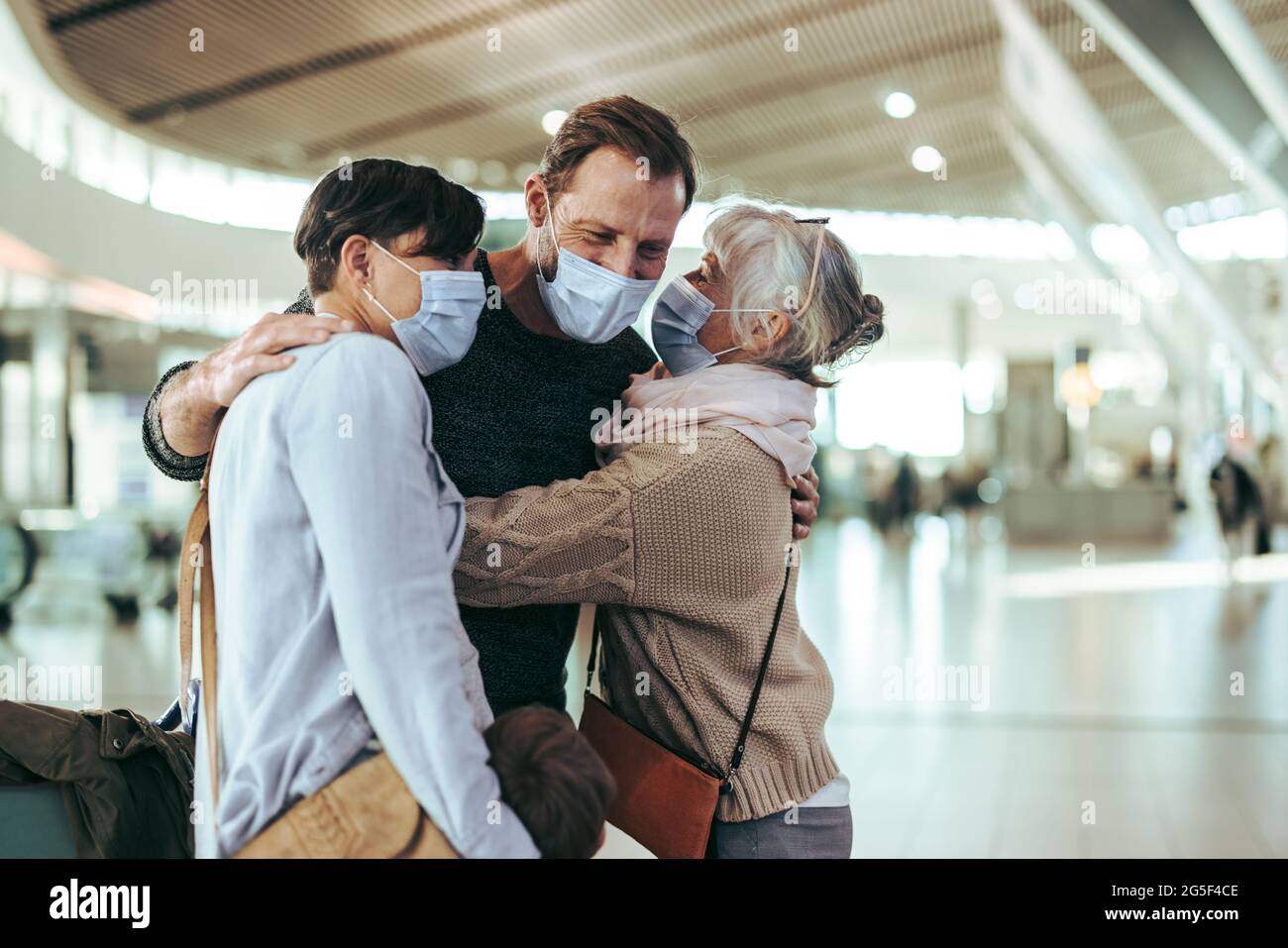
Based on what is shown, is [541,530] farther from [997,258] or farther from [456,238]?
[997,258]

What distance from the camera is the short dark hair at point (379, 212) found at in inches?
59.2

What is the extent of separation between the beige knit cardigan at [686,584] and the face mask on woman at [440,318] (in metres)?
0.21

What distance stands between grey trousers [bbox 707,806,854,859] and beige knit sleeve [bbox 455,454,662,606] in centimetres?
43

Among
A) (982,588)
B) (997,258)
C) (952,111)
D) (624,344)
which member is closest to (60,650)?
(624,344)

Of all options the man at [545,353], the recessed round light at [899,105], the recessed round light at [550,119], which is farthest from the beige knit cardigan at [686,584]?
the recessed round light at [899,105]

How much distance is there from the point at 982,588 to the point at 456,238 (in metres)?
13.1

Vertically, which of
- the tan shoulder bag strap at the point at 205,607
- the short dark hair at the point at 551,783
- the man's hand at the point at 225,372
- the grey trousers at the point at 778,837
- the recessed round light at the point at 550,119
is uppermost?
the recessed round light at the point at 550,119

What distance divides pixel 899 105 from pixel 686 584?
753 inches

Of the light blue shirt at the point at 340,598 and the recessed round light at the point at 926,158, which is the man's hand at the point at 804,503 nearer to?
the light blue shirt at the point at 340,598

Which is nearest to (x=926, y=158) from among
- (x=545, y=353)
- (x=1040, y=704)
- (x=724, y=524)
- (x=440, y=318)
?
(x=1040, y=704)

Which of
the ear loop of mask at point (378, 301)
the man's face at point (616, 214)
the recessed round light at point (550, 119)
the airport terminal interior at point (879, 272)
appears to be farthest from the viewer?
the recessed round light at point (550, 119)

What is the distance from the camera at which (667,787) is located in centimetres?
177

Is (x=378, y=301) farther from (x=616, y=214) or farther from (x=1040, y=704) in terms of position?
(x=1040, y=704)
